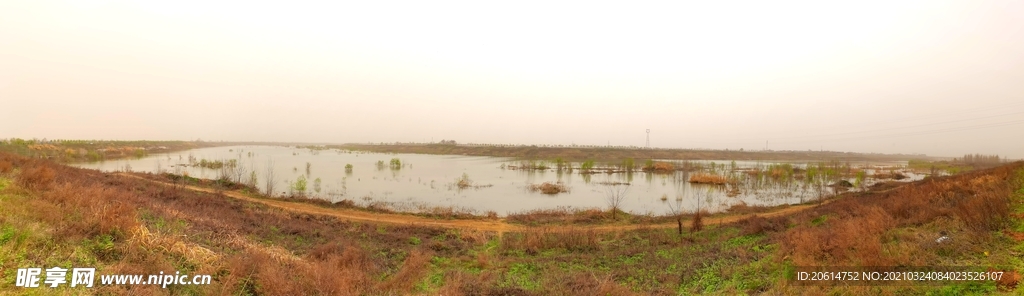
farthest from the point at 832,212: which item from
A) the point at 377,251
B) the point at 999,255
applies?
the point at 377,251

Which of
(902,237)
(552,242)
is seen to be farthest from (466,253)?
(902,237)

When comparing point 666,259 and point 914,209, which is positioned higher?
point 914,209

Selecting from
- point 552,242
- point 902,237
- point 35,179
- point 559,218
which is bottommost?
point 559,218

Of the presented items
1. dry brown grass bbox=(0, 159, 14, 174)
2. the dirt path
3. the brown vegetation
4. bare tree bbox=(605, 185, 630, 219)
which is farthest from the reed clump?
dry brown grass bbox=(0, 159, 14, 174)

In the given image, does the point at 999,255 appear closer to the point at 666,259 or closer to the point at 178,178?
the point at 666,259

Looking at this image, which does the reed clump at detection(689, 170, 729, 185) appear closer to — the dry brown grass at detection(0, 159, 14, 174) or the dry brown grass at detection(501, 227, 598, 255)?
the dry brown grass at detection(501, 227, 598, 255)

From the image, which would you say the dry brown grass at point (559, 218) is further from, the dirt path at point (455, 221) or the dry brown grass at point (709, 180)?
the dry brown grass at point (709, 180)

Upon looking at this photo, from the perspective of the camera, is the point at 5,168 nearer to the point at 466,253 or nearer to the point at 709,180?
the point at 466,253

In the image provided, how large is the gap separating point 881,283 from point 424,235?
11357mm

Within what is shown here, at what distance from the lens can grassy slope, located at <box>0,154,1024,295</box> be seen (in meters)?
5.70

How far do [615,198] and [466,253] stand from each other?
1772cm

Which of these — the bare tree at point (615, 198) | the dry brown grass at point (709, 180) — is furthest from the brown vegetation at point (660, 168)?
the bare tree at point (615, 198)

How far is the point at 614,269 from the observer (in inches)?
334

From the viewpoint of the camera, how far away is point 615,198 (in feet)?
87.6
